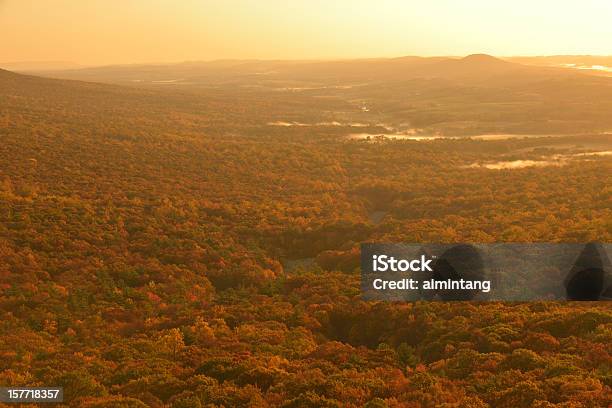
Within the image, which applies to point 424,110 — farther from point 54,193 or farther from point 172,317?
point 172,317

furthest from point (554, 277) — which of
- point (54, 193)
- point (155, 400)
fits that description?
point (54, 193)

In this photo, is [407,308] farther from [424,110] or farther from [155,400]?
[424,110]

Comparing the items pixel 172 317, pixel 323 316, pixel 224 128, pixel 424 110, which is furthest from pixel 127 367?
pixel 424 110

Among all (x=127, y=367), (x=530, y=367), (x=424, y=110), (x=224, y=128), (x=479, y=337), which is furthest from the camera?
(x=424, y=110)

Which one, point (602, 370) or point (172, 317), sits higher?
point (602, 370)

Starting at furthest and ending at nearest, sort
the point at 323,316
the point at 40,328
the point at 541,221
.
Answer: the point at 541,221 → the point at 323,316 → the point at 40,328

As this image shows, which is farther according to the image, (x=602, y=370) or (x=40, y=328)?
(x=40, y=328)
